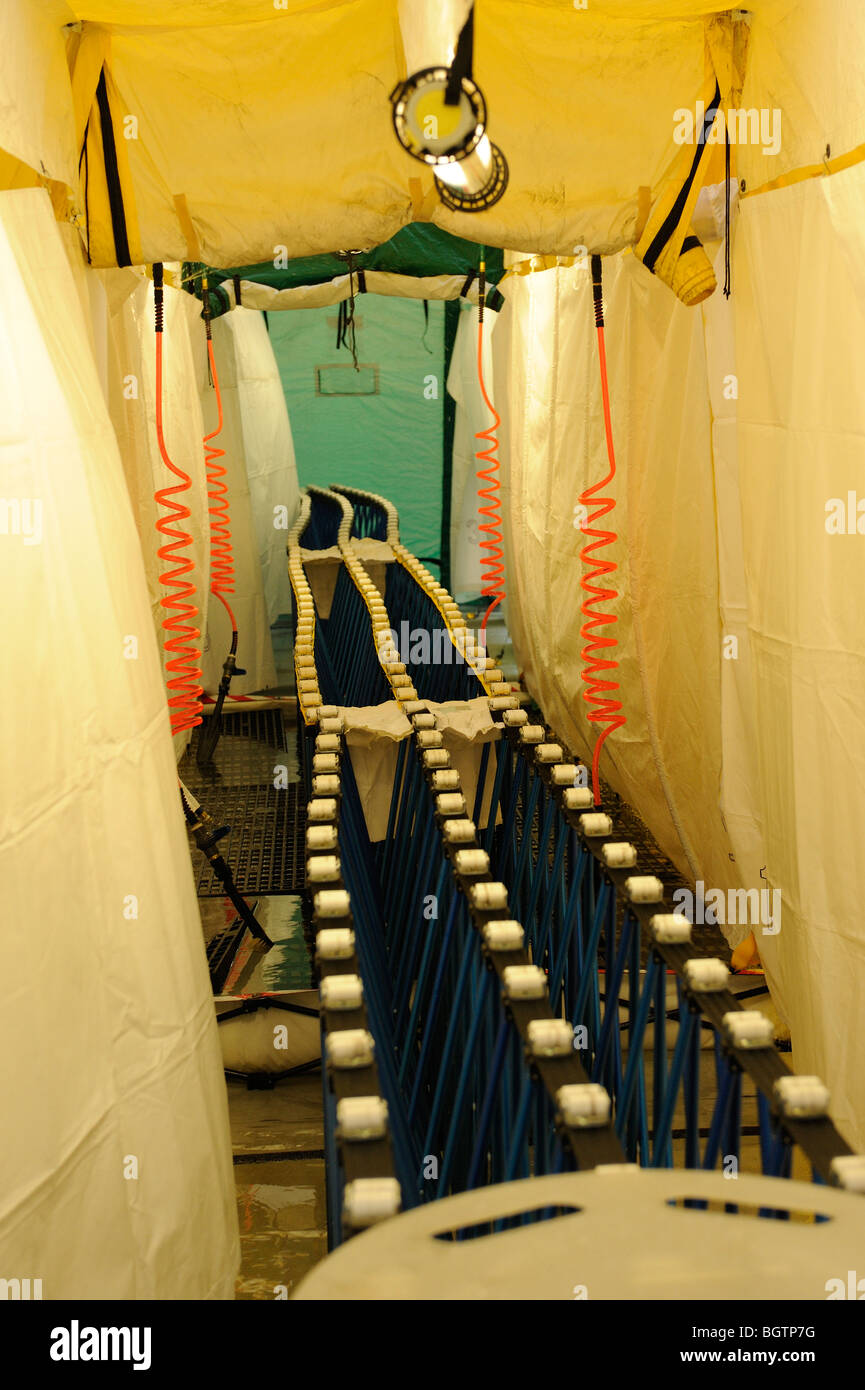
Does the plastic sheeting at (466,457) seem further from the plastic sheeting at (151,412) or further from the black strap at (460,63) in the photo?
the black strap at (460,63)

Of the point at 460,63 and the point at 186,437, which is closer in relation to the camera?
the point at 460,63

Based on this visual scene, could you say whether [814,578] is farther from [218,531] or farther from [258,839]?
[218,531]

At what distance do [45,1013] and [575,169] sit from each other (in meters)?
2.03

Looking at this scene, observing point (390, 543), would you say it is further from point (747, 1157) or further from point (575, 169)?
point (747, 1157)

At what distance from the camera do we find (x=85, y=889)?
201 centimetres

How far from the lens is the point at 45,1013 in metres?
1.89

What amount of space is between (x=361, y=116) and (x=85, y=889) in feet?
5.65

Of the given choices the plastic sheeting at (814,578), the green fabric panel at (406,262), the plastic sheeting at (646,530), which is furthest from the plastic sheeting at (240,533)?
the plastic sheeting at (814,578)

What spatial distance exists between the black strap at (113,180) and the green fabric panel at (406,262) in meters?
3.23

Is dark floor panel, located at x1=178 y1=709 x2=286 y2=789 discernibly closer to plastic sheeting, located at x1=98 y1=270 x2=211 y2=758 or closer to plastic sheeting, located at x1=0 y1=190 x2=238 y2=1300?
plastic sheeting, located at x1=98 y1=270 x2=211 y2=758

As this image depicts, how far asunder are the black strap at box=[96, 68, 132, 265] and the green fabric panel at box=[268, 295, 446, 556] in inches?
277

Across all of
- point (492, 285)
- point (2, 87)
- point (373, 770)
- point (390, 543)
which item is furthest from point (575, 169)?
point (492, 285)

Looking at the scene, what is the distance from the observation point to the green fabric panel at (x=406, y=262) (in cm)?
572

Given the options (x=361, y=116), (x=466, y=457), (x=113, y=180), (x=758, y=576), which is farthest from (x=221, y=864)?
(x=466, y=457)
